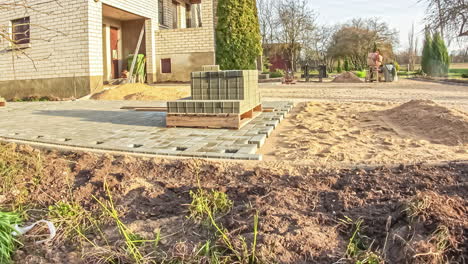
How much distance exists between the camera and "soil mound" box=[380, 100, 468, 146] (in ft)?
14.1

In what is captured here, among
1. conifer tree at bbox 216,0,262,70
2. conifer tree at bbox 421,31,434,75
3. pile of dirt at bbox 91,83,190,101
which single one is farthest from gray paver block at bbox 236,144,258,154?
conifer tree at bbox 421,31,434,75

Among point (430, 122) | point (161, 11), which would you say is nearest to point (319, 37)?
point (161, 11)

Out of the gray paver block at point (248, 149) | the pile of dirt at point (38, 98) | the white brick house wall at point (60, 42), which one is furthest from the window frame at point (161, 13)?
the gray paver block at point (248, 149)

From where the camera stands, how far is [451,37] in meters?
18.4

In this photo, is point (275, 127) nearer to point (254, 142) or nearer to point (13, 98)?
point (254, 142)

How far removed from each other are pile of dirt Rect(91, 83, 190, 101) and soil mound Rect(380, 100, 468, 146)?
20.3 feet

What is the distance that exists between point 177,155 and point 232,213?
1469 millimetres

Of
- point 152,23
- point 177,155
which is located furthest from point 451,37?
point 177,155

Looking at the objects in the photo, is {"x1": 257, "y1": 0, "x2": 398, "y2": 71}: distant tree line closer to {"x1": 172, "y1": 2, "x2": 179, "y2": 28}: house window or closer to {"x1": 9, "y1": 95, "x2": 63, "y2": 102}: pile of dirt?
{"x1": 172, "y1": 2, "x2": 179, "y2": 28}: house window

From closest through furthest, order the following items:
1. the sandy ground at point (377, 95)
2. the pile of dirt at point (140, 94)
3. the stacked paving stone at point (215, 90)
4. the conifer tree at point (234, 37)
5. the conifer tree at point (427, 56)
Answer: the stacked paving stone at point (215, 90)
the sandy ground at point (377, 95)
the pile of dirt at point (140, 94)
the conifer tree at point (234, 37)
the conifer tree at point (427, 56)

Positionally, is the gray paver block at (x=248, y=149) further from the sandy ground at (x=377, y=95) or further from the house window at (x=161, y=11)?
the house window at (x=161, y=11)

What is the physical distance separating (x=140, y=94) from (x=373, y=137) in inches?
308

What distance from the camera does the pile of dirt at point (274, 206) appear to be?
67.9 inches

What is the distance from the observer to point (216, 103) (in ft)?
16.4
